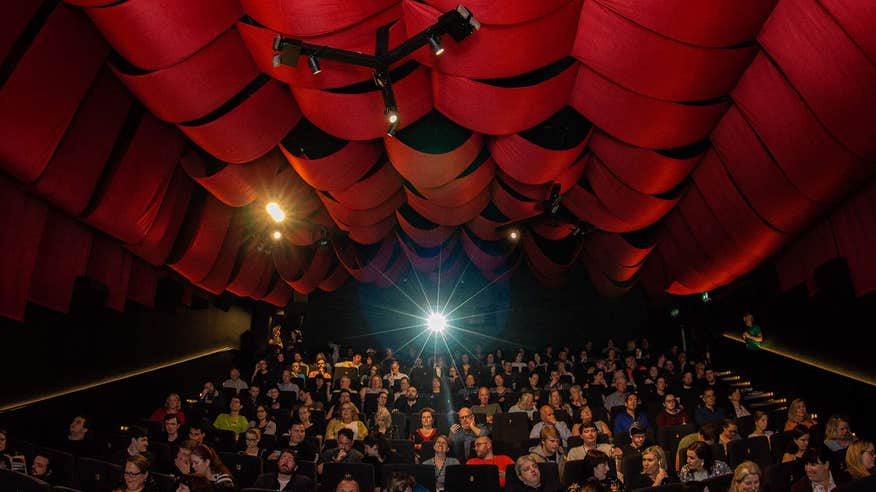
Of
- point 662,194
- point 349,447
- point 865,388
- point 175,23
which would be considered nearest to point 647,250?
point 662,194

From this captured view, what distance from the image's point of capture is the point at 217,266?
9.10m

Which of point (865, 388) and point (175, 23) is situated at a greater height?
point (175, 23)

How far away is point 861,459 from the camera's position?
4332 mm

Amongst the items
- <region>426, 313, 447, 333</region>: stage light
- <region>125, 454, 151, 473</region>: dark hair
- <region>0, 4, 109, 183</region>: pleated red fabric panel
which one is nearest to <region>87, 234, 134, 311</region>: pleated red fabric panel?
<region>0, 4, 109, 183</region>: pleated red fabric panel

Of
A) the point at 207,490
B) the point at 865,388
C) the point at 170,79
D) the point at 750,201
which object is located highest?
the point at 170,79

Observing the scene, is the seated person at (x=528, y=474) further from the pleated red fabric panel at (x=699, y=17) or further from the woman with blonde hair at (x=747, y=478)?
the pleated red fabric panel at (x=699, y=17)

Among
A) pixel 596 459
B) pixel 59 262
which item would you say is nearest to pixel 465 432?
pixel 596 459

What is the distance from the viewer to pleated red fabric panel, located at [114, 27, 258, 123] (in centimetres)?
444

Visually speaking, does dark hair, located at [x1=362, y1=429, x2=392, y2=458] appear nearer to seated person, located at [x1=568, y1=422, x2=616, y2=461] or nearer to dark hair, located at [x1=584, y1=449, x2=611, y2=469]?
seated person, located at [x1=568, y1=422, x2=616, y2=461]

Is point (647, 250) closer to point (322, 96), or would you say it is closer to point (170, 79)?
point (322, 96)

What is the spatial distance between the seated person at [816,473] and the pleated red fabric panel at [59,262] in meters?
7.09

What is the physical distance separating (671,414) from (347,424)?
160 inches

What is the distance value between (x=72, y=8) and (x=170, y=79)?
2.97ft

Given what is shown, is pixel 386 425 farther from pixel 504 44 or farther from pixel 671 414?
pixel 504 44
